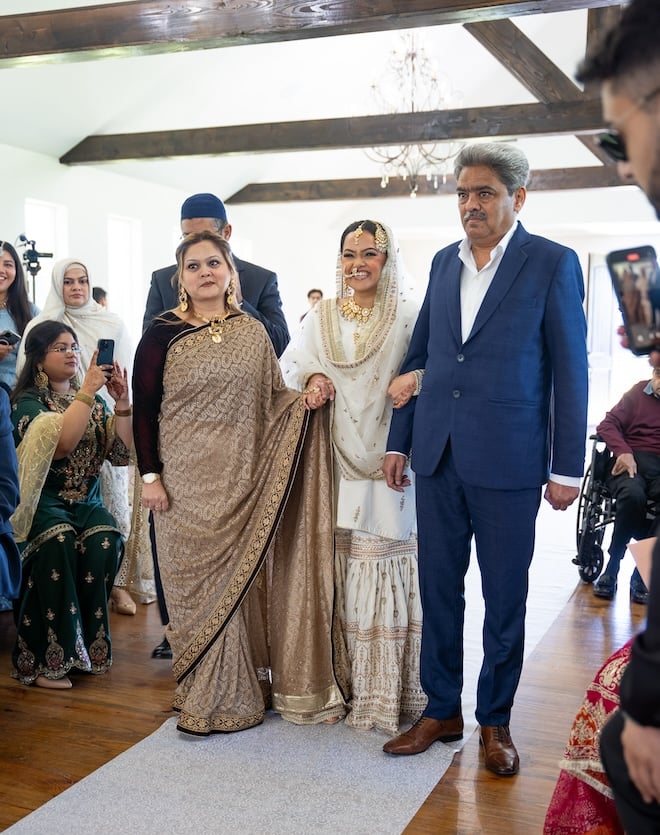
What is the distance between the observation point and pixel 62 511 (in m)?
3.39

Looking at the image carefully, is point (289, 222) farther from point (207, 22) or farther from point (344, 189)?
point (207, 22)

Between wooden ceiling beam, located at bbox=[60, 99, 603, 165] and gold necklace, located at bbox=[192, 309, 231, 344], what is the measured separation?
5.65 meters

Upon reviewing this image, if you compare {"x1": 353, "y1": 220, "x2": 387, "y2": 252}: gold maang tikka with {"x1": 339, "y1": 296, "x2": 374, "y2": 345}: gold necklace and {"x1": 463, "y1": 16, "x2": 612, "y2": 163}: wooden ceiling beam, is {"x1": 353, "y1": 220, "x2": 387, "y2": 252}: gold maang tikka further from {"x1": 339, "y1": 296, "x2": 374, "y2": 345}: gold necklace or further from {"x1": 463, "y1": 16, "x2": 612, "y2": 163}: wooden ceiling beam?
{"x1": 463, "y1": 16, "x2": 612, "y2": 163}: wooden ceiling beam

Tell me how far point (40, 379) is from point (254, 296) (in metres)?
0.87

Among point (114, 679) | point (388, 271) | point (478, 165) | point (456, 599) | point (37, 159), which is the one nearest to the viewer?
point (478, 165)

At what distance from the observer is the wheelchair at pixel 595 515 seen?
460 cm

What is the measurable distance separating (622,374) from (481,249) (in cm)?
1191

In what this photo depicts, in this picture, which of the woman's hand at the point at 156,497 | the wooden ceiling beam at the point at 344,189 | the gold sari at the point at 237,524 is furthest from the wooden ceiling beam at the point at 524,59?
the woman's hand at the point at 156,497

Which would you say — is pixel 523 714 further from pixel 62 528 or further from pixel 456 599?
pixel 62 528

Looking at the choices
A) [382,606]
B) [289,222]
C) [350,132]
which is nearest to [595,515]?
[382,606]

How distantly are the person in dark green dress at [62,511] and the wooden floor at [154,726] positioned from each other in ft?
0.41

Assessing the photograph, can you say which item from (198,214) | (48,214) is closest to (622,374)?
A: (48,214)

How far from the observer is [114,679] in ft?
10.7

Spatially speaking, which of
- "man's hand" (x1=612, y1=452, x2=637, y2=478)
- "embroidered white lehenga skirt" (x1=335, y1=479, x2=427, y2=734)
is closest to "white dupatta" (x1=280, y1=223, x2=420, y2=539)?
"embroidered white lehenga skirt" (x1=335, y1=479, x2=427, y2=734)
